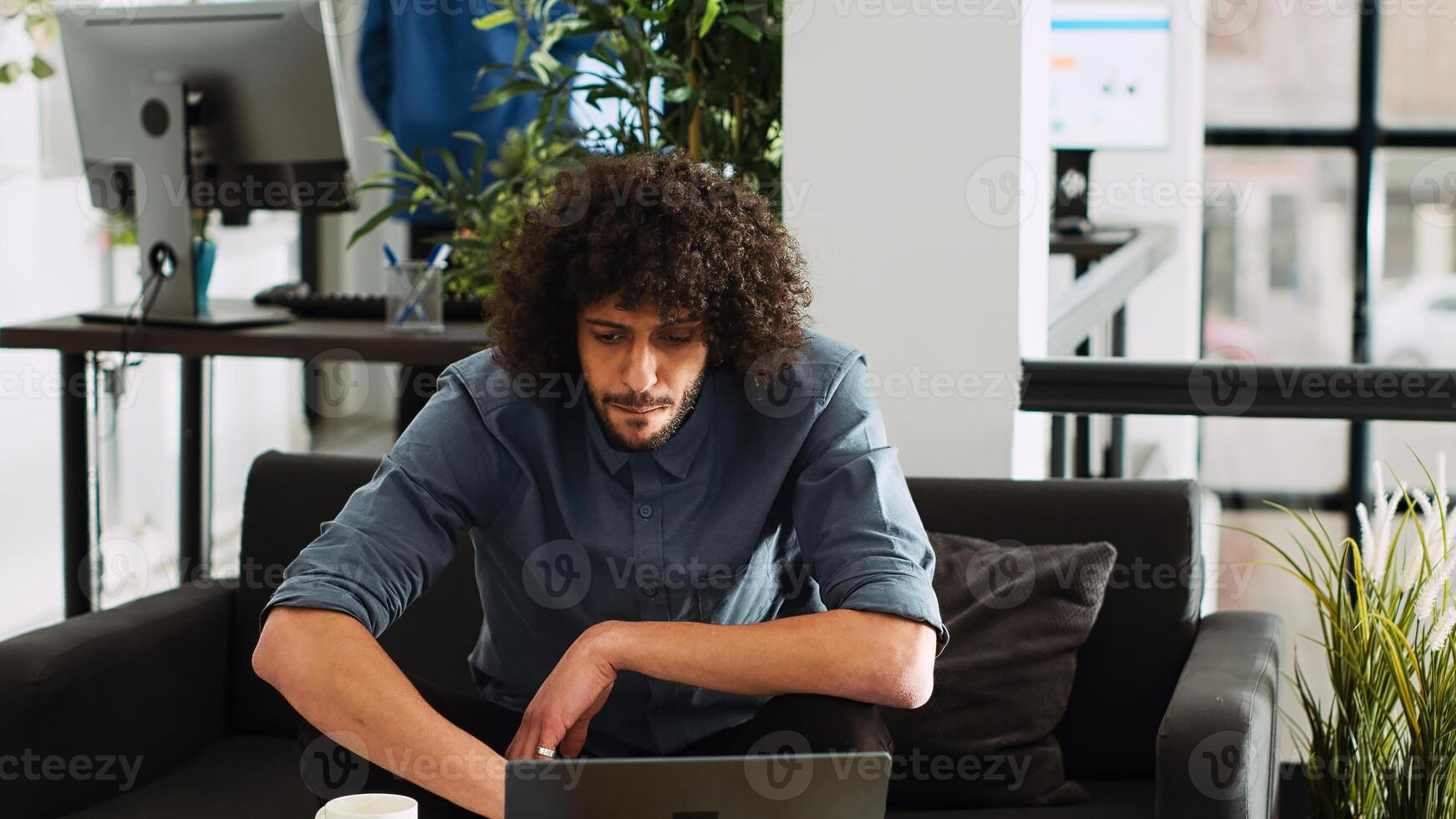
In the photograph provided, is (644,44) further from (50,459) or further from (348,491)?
(50,459)

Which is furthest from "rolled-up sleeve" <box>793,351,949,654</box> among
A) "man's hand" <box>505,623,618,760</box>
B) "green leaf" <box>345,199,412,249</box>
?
"green leaf" <box>345,199,412,249</box>

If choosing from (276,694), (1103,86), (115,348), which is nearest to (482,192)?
(115,348)

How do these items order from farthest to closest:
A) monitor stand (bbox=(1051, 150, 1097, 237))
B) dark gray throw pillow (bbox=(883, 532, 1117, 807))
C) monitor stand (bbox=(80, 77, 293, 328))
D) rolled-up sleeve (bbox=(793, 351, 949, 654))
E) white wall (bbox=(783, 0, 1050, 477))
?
monitor stand (bbox=(1051, 150, 1097, 237)) → monitor stand (bbox=(80, 77, 293, 328)) → white wall (bbox=(783, 0, 1050, 477)) → dark gray throw pillow (bbox=(883, 532, 1117, 807)) → rolled-up sleeve (bbox=(793, 351, 949, 654))

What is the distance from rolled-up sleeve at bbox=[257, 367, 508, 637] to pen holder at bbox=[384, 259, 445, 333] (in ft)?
3.60

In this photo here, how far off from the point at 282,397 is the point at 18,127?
1.82 metres

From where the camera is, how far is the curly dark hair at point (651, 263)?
160 cm

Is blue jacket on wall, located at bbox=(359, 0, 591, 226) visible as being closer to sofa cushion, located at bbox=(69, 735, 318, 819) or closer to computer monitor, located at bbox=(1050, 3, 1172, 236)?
computer monitor, located at bbox=(1050, 3, 1172, 236)

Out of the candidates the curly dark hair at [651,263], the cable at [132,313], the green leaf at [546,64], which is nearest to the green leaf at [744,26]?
the green leaf at [546,64]

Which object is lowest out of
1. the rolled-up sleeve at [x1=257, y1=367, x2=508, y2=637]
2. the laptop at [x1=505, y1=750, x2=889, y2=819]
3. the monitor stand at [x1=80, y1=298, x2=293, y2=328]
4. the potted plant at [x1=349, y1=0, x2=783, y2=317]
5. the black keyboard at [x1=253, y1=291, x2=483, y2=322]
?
the laptop at [x1=505, y1=750, x2=889, y2=819]

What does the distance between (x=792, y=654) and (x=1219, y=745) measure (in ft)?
1.48

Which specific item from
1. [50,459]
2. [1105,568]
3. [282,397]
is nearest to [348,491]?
[1105,568]

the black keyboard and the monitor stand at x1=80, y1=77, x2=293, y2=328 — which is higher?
the monitor stand at x1=80, y1=77, x2=293, y2=328

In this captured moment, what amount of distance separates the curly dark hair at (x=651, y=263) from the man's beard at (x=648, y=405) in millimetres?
57

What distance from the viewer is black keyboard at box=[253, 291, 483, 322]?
119 inches
